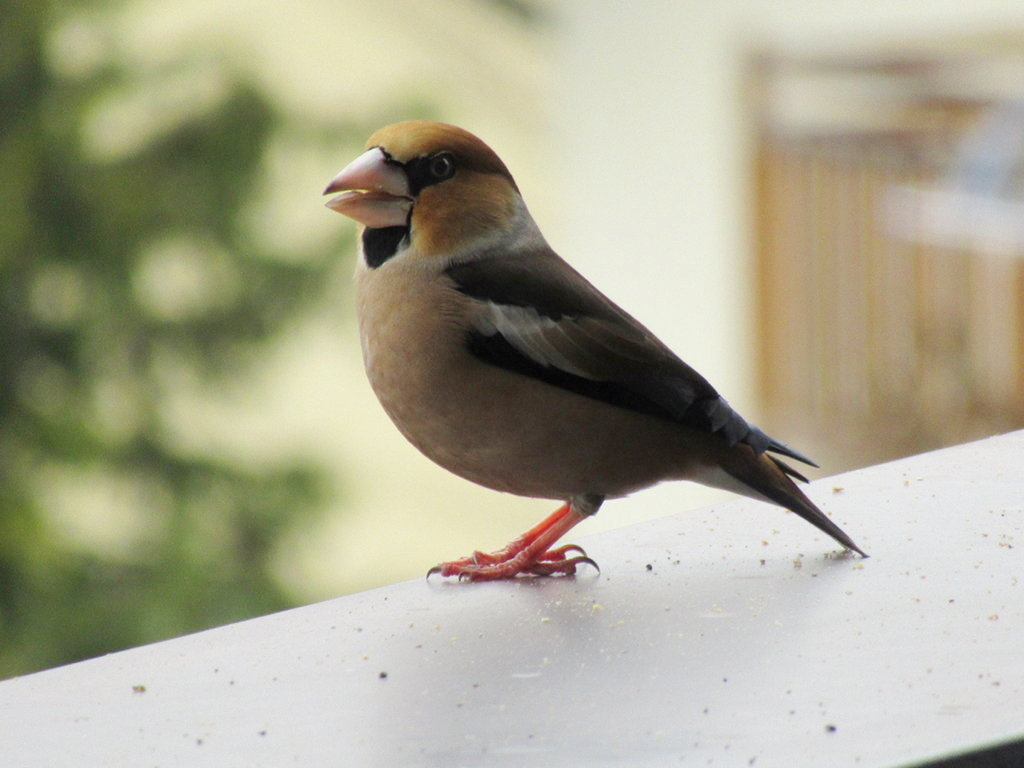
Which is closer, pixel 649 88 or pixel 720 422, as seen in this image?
pixel 720 422

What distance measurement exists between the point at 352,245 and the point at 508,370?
3.65 metres

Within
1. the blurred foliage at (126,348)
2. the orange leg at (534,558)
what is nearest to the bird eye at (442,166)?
the orange leg at (534,558)

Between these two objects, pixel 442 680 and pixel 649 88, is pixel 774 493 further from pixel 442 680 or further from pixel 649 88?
pixel 649 88

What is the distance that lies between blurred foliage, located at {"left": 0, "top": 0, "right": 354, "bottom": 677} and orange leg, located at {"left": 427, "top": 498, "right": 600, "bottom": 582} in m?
3.10

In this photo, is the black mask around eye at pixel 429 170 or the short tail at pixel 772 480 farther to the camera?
the black mask around eye at pixel 429 170

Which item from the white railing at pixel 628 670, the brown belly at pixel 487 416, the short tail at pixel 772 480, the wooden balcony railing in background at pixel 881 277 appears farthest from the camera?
the wooden balcony railing in background at pixel 881 277

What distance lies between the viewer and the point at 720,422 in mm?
2252

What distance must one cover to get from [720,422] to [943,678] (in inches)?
33.9

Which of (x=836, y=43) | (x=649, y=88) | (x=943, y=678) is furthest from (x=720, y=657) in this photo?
(x=649, y=88)

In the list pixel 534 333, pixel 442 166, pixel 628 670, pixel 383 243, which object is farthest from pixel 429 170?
pixel 628 670

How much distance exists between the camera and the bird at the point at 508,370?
227 cm

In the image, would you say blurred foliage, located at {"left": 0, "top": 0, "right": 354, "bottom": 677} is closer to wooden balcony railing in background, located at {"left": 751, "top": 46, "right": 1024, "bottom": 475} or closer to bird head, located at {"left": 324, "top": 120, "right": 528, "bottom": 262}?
bird head, located at {"left": 324, "top": 120, "right": 528, "bottom": 262}

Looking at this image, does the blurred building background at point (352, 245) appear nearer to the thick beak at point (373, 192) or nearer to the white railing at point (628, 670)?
the thick beak at point (373, 192)

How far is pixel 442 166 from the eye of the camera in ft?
7.91
